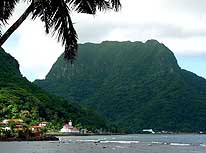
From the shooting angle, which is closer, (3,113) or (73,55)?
(73,55)

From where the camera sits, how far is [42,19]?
10977mm

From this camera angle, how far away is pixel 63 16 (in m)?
10.9

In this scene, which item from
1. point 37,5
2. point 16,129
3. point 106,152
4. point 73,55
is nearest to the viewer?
point 37,5

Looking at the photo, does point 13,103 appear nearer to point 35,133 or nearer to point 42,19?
point 35,133

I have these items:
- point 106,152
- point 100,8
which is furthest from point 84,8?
point 106,152

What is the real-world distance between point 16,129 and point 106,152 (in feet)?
199

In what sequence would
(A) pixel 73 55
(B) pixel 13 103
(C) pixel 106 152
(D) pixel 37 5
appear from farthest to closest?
(B) pixel 13 103
(C) pixel 106 152
(A) pixel 73 55
(D) pixel 37 5

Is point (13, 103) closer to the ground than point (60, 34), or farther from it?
farther from it

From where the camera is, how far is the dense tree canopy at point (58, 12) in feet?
35.2

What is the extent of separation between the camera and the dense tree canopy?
10.7 meters

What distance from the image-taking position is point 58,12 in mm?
10898

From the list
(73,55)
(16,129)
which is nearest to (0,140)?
(16,129)

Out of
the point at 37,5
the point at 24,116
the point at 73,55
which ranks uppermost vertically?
the point at 24,116

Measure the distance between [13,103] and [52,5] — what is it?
181513mm
